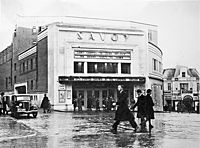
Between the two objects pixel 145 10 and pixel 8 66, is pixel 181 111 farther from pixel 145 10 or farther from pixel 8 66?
pixel 8 66

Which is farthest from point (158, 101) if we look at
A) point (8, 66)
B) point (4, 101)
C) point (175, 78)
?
point (8, 66)

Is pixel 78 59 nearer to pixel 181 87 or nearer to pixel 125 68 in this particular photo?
pixel 125 68

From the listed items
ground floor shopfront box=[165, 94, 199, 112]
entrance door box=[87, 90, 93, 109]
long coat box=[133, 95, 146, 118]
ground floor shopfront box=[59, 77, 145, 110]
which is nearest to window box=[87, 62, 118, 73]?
ground floor shopfront box=[59, 77, 145, 110]

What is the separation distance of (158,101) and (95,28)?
657cm

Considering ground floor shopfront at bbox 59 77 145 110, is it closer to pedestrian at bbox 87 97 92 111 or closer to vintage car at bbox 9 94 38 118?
pedestrian at bbox 87 97 92 111

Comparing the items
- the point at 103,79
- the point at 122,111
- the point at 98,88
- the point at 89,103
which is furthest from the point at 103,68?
the point at 122,111

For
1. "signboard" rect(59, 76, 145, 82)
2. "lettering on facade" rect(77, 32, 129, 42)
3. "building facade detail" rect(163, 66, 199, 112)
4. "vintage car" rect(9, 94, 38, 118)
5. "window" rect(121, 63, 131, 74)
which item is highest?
"lettering on facade" rect(77, 32, 129, 42)

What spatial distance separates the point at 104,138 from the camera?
263 inches

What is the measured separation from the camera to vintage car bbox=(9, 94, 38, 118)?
1223cm

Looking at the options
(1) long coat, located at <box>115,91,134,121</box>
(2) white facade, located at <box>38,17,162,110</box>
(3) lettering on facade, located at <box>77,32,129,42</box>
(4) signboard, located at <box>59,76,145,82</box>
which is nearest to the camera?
(1) long coat, located at <box>115,91,134,121</box>

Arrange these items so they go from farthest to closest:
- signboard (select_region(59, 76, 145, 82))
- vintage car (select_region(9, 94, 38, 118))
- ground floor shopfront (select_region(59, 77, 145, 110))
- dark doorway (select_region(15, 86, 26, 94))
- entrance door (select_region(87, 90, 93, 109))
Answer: dark doorway (select_region(15, 86, 26, 94))
signboard (select_region(59, 76, 145, 82))
entrance door (select_region(87, 90, 93, 109))
ground floor shopfront (select_region(59, 77, 145, 110))
vintage car (select_region(9, 94, 38, 118))

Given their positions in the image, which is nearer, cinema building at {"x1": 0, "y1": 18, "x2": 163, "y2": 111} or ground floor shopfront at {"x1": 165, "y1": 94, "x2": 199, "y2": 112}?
ground floor shopfront at {"x1": 165, "y1": 94, "x2": 199, "y2": 112}

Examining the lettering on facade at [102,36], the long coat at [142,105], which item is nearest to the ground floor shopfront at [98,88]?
the lettering on facade at [102,36]

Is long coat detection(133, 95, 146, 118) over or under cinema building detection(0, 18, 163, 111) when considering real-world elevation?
under
